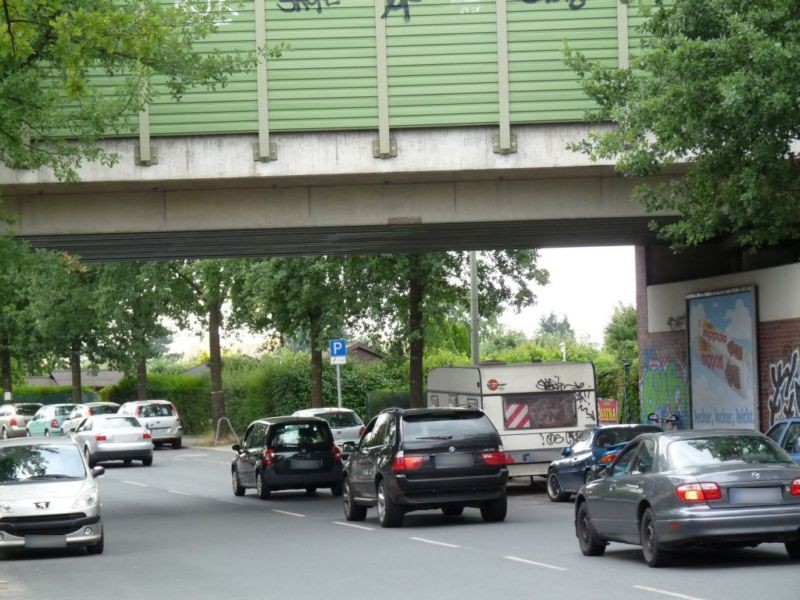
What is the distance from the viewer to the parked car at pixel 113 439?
38.7m

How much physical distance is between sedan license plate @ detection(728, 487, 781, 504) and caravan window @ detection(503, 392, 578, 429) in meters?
13.3

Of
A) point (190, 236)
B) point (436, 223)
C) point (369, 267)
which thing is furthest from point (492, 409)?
point (369, 267)

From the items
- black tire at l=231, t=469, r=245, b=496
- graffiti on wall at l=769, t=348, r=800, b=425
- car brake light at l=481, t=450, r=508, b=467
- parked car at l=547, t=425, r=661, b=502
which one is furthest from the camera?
black tire at l=231, t=469, r=245, b=496

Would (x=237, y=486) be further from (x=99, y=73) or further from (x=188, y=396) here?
(x=188, y=396)

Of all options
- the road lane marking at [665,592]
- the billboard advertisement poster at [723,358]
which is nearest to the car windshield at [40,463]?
the road lane marking at [665,592]

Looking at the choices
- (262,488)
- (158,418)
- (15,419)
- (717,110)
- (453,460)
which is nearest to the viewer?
(717,110)

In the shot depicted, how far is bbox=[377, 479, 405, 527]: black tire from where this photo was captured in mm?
19594

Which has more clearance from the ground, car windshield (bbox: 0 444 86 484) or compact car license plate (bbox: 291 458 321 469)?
car windshield (bbox: 0 444 86 484)

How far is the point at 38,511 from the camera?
667 inches

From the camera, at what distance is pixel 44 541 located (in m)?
17.0

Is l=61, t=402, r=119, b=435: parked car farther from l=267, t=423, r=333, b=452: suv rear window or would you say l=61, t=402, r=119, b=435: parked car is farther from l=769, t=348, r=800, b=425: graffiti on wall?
l=769, t=348, r=800, b=425: graffiti on wall

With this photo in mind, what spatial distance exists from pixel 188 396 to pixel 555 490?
40.6 m

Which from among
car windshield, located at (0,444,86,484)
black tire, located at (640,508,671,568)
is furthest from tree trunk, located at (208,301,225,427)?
black tire, located at (640,508,671,568)

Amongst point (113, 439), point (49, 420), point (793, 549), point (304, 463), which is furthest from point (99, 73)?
point (49, 420)
